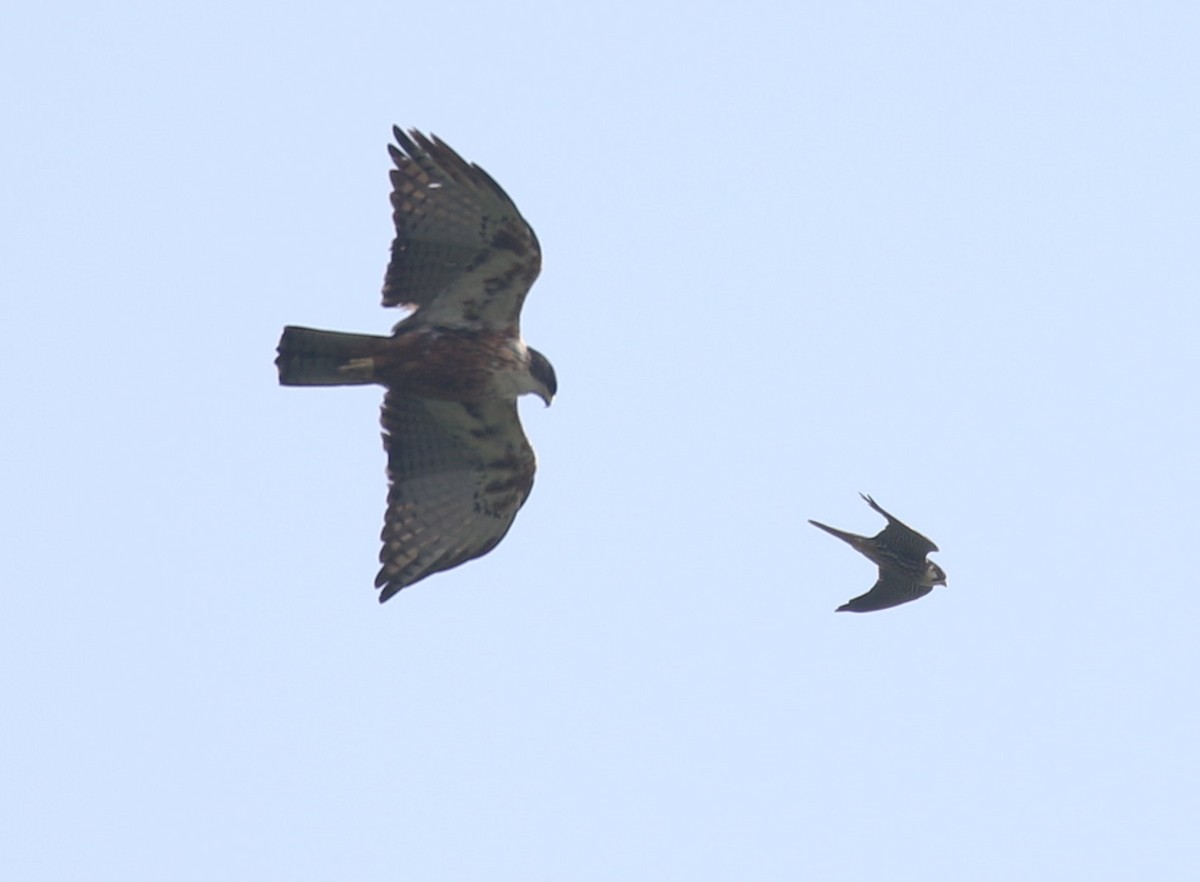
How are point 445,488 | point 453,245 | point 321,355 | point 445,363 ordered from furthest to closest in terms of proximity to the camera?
point 445,488, point 445,363, point 453,245, point 321,355

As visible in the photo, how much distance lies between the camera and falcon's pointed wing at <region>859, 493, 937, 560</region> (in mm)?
17484

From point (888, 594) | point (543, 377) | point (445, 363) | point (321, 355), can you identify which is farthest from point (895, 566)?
point (321, 355)

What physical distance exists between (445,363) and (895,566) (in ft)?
13.1

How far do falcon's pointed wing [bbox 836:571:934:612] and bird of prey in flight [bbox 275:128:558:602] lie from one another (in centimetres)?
291

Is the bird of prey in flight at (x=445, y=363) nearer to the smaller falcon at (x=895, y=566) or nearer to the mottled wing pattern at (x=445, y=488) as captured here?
the mottled wing pattern at (x=445, y=488)

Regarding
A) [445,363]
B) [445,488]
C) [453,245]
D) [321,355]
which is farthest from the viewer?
[445,488]

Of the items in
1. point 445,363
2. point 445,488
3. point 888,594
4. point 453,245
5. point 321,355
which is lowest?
point 888,594

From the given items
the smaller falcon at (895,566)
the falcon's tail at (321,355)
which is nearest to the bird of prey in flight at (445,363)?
the falcon's tail at (321,355)

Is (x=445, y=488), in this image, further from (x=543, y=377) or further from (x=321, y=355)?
(x=321, y=355)

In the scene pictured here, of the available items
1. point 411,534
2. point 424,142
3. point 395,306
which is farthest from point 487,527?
point 424,142

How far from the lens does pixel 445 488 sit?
17.9 meters

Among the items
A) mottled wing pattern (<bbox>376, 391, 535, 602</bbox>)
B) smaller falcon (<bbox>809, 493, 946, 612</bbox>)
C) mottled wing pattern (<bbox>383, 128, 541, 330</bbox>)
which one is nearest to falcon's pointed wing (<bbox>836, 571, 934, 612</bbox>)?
smaller falcon (<bbox>809, 493, 946, 612</bbox>)

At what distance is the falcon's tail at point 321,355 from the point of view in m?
16.5

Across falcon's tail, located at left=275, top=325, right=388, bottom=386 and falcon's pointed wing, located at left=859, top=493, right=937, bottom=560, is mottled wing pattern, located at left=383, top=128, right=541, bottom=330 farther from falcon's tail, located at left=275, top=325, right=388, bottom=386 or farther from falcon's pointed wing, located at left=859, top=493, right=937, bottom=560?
falcon's pointed wing, located at left=859, top=493, right=937, bottom=560
